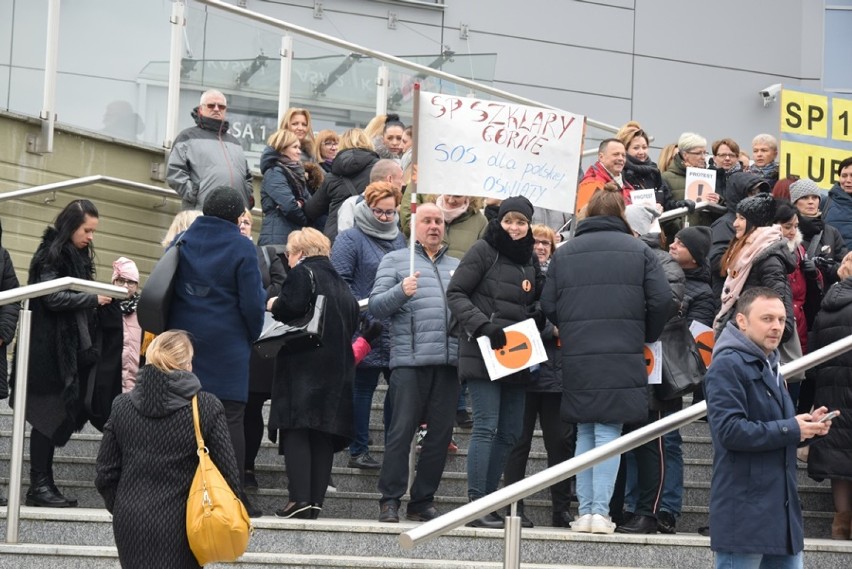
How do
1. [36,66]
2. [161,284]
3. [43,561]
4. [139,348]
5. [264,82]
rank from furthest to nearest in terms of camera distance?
[264,82] < [36,66] < [139,348] < [161,284] < [43,561]

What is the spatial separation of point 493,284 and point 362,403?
130 centimetres

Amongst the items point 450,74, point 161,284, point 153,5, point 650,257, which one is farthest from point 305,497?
point 450,74

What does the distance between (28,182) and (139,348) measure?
126 inches

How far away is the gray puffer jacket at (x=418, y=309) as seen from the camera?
9.77 meters

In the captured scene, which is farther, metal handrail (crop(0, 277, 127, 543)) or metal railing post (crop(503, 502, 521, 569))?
metal handrail (crop(0, 277, 127, 543))

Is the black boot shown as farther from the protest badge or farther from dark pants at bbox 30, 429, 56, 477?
the protest badge

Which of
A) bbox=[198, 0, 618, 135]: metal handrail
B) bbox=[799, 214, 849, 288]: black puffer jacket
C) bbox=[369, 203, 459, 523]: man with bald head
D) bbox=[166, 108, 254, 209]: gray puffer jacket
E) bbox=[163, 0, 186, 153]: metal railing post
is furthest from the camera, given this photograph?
bbox=[198, 0, 618, 135]: metal handrail

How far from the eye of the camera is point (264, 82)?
14.4m

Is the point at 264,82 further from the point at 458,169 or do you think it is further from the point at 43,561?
Answer: the point at 43,561

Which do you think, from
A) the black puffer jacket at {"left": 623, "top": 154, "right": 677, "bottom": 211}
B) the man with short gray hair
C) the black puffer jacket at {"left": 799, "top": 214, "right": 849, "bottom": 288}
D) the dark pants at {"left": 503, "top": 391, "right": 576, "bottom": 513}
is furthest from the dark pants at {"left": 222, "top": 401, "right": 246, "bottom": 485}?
the black puffer jacket at {"left": 623, "top": 154, "right": 677, "bottom": 211}

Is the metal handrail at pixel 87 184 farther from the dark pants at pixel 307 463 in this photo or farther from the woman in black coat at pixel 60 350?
the dark pants at pixel 307 463

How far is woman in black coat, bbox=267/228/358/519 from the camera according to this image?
936cm

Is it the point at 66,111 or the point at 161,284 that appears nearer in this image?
the point at 161,284

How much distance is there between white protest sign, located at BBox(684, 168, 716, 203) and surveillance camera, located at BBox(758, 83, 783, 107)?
11.4 metres
